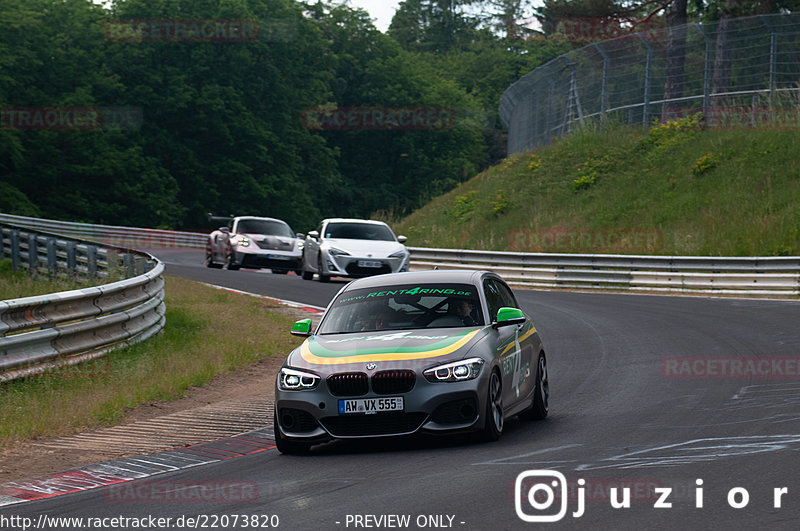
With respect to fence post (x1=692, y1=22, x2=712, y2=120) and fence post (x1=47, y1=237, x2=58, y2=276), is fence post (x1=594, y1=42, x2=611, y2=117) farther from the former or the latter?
fence post (x1=47, y1=237, x2=58, y2=276)

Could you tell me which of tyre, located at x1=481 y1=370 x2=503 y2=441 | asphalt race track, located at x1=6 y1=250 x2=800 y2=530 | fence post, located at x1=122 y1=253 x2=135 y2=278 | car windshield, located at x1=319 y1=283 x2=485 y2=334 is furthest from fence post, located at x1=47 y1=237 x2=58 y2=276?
tyre, located at x1=481 y1=370 x2=503 y2=441

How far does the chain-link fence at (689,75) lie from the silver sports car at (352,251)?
13.1 metres

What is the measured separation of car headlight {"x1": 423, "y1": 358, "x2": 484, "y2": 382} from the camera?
27.7 ft

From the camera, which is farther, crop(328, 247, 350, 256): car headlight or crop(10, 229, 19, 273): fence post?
→ crop(10, 229, 19, 273): fence post

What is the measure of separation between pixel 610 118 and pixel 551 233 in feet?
21.7

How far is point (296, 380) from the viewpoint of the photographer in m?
8.69

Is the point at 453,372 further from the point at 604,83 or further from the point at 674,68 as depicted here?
the point at 604,83

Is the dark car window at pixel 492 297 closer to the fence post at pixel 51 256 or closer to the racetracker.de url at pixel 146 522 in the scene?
the racetracker.de url at pixel 146 522

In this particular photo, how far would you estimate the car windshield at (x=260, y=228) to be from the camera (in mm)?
31781

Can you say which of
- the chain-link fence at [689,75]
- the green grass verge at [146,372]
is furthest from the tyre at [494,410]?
the chain-link fence at [689,75]

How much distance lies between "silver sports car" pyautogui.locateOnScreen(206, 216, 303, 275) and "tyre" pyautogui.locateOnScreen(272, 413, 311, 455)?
72.5ft

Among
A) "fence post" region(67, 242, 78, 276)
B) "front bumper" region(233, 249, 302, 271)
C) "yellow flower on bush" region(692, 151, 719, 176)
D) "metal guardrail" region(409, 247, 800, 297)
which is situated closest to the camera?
"fence post" region(67, 242, 78, 276)

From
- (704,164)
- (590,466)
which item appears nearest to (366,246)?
(704,164)

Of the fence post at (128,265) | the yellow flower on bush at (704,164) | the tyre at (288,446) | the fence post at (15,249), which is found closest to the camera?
the tyre at (288,446)
